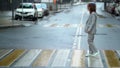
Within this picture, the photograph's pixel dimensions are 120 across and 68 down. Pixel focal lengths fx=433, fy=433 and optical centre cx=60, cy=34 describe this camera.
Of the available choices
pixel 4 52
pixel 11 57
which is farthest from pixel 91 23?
pixel 4 52

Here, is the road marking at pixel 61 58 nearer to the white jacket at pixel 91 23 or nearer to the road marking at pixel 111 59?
the white jacket at pixel 91 23

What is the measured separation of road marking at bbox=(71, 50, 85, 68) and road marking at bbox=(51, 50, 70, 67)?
0.79 feet

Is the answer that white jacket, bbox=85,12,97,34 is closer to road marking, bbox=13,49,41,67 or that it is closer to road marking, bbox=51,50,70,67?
road marking, bbox=51,50,70,67

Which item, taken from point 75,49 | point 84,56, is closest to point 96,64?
point 84,56

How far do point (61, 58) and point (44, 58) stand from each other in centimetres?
52

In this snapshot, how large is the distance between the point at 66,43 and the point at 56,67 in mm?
6467

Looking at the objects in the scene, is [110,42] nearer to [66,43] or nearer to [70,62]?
[66,43]

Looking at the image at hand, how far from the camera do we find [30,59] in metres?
13.1

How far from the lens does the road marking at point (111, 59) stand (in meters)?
12.1

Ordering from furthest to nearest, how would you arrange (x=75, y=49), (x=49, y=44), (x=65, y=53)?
(x=49, y=44) → (x=75, y=49) → (x=65, y=53)

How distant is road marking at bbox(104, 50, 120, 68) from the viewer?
12078 millimetres

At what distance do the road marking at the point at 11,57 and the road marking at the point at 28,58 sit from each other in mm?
200

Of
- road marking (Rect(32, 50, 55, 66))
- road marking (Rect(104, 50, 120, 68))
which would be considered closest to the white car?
road marking (Rect(32, 50, 55, 66))

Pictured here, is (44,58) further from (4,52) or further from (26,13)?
(26,13)
